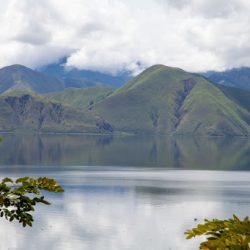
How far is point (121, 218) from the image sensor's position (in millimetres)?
139125

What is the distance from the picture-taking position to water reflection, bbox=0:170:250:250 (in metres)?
110

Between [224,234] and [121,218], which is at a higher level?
[224,234]

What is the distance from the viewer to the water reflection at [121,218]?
109562mm

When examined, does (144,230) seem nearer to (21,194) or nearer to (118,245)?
(118,245)

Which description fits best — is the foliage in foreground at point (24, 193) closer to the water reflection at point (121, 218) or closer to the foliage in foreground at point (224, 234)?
the foliage in foreground at point (224, 234)

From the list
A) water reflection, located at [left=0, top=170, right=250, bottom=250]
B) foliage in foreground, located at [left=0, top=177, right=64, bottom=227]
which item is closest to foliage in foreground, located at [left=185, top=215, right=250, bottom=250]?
foliage in foreground, located at [left=0, top=177, right=64, bottom=227]

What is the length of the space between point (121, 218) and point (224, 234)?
132 metres

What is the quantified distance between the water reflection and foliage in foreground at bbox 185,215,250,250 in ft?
316

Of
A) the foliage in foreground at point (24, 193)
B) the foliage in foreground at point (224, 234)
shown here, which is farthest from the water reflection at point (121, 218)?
the foliage in foreground at point (224, 234)

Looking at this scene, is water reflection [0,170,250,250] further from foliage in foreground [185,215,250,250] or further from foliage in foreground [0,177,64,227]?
foliage in foreground [185,215,250,250]

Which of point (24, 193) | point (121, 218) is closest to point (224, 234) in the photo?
point (24, 193)

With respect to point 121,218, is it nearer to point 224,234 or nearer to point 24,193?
point 24,193

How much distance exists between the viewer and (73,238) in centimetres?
11219

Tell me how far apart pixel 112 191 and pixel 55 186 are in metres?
184
